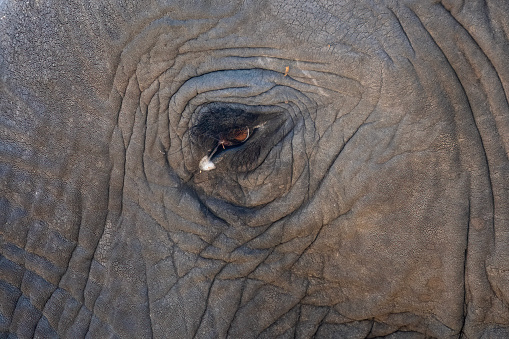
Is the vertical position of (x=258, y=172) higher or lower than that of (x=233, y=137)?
lower

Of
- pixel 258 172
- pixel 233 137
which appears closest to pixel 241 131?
pixel 233 137

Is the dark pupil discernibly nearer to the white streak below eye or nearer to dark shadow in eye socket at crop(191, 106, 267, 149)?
dark shadow in eye socket at crop(191, 106, 267, 149)

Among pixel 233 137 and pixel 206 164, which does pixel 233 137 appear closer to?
pixel 233 137

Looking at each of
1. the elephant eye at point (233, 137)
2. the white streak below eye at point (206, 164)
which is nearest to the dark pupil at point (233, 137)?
the elephant eye at point (233, 137)

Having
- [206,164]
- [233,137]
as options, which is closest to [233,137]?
[233,137]

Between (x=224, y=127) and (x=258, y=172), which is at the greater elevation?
(x=224, y=127)

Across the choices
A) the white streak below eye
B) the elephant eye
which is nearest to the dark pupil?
the elephant eye

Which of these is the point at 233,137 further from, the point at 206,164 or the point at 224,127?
the point at 206,164
